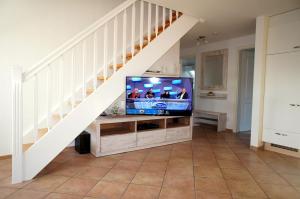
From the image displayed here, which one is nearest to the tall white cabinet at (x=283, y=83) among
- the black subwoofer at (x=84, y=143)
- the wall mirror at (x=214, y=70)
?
the wall mirror at (x=214, y=70)

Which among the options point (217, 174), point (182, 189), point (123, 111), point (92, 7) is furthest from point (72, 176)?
point (92, 7)

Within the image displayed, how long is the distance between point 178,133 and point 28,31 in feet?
10.3

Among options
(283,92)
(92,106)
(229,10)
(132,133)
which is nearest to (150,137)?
(132,133)

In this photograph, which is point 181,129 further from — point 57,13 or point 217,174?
point 57,13

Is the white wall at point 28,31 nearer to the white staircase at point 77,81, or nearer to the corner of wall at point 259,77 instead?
the white staircase at point 77,81

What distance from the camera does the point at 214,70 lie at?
18.9 ft

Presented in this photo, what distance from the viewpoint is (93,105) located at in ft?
9.16

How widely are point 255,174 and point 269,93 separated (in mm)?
1657

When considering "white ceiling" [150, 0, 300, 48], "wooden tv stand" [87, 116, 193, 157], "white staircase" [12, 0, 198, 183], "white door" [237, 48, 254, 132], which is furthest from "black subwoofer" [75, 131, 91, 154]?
"white door" [237, 48, 254, 132]

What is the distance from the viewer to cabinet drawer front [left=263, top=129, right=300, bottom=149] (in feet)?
10.8

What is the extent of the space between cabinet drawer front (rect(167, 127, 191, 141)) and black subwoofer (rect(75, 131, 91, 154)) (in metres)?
1.48

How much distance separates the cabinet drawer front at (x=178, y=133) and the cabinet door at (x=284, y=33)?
6.93ft

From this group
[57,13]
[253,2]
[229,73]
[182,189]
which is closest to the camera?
[182,189]

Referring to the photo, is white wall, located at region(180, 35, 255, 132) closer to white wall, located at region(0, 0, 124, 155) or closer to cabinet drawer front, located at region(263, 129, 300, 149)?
cabinet drawer front, located at region(263, 129, 300, 149)
